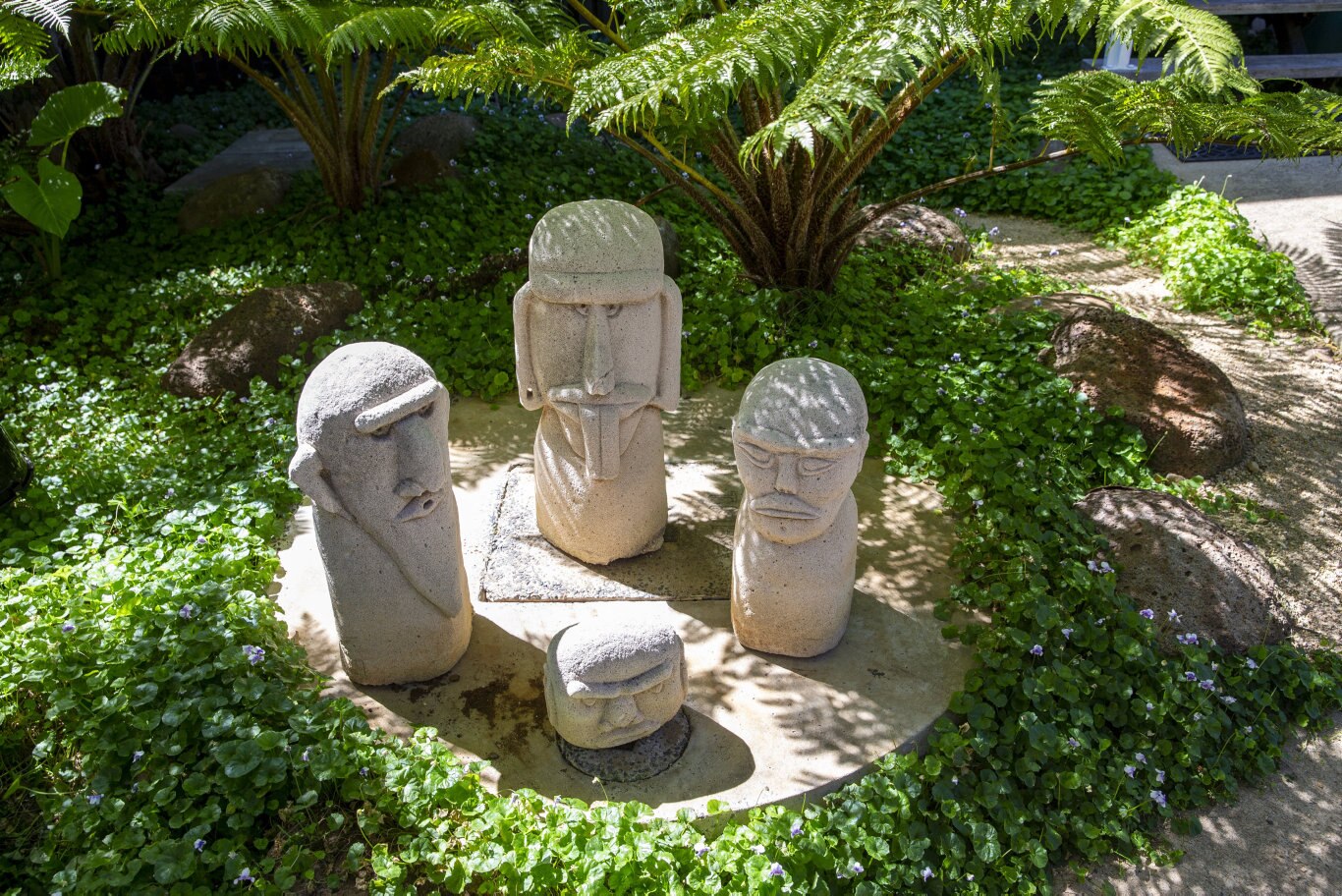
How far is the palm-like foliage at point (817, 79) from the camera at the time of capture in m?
4.20

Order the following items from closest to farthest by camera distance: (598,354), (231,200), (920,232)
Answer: (598,354) → (920,232) → (231,200)

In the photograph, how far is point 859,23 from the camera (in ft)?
14.7

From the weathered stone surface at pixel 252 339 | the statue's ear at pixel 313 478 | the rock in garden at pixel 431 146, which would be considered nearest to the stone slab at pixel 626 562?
the statue's ear at pixel 313 478

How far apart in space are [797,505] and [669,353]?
96 centimetres

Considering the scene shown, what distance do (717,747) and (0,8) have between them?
5.35 metres

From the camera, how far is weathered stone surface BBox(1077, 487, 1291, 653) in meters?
4.10

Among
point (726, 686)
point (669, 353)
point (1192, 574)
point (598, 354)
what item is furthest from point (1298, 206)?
point (726, 686)

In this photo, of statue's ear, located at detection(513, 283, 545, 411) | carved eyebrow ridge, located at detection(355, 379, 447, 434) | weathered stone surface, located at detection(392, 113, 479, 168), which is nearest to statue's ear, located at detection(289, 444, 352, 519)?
carved eyebrow ridge, located at detection(355, 379, 447, 434)

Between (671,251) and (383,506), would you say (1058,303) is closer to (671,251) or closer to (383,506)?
(671,251)

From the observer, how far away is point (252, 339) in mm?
5777

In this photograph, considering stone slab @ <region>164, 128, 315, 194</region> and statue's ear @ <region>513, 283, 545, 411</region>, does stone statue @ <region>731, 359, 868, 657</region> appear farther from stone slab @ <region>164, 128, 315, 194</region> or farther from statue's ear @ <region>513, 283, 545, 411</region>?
stone slab @ <region>164, 128, 315, 194</region>

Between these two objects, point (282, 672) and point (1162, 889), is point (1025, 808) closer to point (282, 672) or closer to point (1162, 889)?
point (1162, 889)

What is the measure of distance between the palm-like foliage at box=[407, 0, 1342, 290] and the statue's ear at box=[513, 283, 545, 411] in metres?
0.86

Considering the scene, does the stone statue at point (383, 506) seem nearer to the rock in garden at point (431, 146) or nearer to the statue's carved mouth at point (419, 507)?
the statue's carved mouth at point (419, 507)
